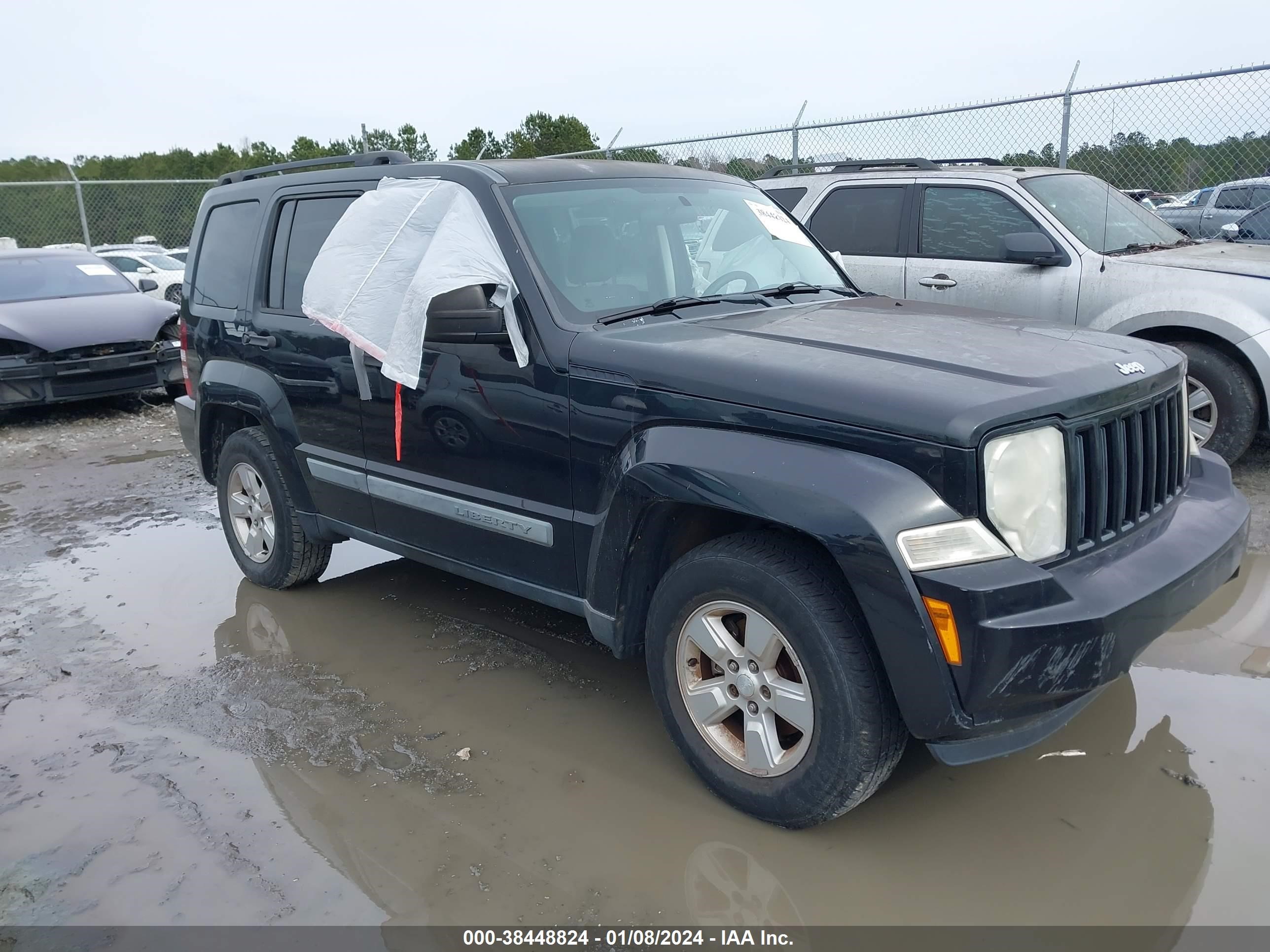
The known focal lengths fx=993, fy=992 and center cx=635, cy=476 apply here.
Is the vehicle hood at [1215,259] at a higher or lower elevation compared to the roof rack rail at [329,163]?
lower

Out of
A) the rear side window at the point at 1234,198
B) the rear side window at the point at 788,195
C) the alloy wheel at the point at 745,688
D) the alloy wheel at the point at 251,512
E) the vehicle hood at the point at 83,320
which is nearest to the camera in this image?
the alloy wheel at the point at 745,688

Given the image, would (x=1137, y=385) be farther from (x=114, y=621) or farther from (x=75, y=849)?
(x=114, y=621)

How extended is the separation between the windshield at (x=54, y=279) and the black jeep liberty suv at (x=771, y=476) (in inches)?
274

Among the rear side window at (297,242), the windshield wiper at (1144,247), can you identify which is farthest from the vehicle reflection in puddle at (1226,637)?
the rear side window at (297,242)

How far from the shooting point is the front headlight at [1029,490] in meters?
2.50

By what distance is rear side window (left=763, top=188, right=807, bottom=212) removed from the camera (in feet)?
24.4

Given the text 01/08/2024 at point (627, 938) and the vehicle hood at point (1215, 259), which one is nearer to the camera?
the text 01/08/2024 at point (627, 938)

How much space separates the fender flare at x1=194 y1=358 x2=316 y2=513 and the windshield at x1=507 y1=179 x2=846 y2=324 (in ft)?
5.27

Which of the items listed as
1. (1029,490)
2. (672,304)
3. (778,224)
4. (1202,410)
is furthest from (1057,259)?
(1029,490)

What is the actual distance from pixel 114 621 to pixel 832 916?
3740 mm

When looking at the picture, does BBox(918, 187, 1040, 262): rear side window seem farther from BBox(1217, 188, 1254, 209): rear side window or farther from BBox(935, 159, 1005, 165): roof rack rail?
BBox(1217, 188, 1254, 209): rear side window

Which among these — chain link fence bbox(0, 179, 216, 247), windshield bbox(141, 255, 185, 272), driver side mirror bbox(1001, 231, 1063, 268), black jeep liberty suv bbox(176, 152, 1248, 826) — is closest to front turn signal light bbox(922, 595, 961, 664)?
Result: black jeep liberty suv bbox(176, 152, 1248, 826)

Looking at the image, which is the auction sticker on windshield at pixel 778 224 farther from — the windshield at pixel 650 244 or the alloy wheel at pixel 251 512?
the alloy wheel at pixel 251 512

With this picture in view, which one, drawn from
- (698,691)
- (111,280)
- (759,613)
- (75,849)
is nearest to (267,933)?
(75,849)
